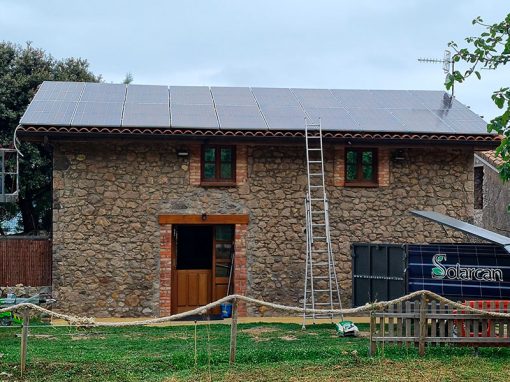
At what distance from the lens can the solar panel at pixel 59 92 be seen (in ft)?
56.5

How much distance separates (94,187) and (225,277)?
3674 mm

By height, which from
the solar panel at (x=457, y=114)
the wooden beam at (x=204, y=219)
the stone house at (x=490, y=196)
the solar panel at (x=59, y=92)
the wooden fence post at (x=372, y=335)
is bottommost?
the wooden fence post at (x=372, y=335)

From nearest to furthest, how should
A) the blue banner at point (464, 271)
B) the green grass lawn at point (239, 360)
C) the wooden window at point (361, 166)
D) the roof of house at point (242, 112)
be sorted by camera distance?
the green grass lawn at point (239, 360) → the blue banner at point (464, 271) → the roof of house at point (242, 112) → the wooden window at point (361, 166)

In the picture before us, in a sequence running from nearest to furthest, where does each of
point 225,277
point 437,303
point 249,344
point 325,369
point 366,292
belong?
point 325,369
point 437,303
point 249,344
point 366,292
point 225,277

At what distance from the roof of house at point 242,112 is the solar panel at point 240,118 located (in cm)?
2

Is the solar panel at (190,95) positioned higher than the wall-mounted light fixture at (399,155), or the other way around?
the solar panel at (190,95)

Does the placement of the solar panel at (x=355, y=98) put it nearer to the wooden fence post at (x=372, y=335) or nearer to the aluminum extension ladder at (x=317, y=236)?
the aluminum extension ladder at (x=317, y=236)

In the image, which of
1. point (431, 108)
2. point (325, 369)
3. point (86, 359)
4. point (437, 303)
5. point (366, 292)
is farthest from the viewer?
point (431, 108)

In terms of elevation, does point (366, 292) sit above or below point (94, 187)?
below

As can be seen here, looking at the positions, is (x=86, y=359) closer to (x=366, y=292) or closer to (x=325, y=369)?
(x=325, y=369)

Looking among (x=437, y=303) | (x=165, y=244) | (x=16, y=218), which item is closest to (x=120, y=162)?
(x=165, y=244)

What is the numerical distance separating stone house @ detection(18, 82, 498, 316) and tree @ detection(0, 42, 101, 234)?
647cm

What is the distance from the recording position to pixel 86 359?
10.4m

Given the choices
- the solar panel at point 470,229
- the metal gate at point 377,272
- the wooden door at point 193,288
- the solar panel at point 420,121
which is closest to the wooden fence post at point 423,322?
the solar panel at point 470,229
